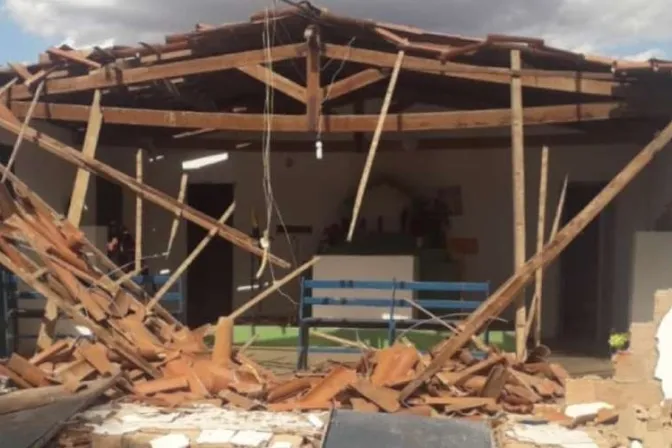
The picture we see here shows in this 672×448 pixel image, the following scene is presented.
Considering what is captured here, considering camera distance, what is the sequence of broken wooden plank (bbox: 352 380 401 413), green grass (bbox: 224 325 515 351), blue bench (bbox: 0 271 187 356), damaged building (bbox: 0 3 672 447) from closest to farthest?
broken wooden plank (bbox: 352 380 401 413), damaged building (bbox: 0 3 672 447), blue bench (bbox: 0 271 187 356), green grass (bbox: 224 325 515 351)

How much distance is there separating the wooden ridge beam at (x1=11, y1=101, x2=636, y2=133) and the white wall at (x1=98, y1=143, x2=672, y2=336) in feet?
11.7

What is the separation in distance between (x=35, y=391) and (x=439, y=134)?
7.67 m

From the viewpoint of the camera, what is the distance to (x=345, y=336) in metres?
10.7

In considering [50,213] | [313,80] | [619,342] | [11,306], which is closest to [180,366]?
[50,213]

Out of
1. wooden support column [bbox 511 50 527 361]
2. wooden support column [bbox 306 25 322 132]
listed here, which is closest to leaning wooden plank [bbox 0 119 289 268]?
wooden support column [bbox 306 25 322 132]

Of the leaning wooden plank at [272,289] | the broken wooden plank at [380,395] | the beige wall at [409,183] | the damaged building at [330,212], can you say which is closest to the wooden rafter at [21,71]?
the damaged building at [330,212]

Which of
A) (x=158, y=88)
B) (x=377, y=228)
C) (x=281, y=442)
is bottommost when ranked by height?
(x=281, y=442)

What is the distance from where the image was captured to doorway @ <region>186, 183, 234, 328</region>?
13586 millimetres

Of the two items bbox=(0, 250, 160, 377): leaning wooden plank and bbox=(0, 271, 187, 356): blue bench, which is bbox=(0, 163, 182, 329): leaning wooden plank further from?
bbox=(0, 250, 160, 377): leaning wooden plank

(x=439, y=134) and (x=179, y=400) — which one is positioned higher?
(x=439, y=134)

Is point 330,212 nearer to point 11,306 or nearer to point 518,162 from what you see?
point 11,306

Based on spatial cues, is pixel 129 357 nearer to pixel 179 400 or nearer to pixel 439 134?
pixel 179 400

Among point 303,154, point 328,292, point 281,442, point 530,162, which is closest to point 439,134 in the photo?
point 530,162

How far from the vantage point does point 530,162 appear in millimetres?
12312
